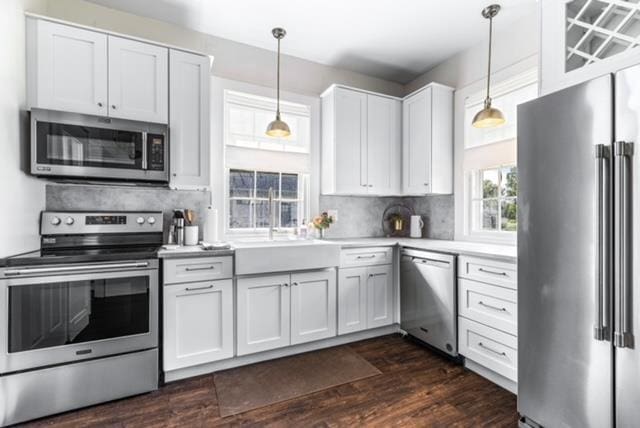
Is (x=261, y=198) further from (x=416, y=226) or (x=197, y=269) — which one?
(x=416, y=226)

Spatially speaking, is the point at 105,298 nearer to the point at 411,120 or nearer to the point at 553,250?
the point at 553,250

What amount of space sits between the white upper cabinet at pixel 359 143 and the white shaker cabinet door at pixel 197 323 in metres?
1.51

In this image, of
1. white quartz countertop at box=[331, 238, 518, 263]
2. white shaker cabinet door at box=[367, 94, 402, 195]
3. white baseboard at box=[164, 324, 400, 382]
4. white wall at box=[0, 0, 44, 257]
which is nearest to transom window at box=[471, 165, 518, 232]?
white quartz countertop at box=[331, 238, 518, 263]

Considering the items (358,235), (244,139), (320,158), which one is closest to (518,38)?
(320,158)

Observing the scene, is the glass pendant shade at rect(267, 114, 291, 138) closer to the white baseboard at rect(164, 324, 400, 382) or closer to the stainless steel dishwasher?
the stainless steel dishwasher

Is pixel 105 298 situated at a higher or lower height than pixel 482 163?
lower

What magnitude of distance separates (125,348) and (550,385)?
2.44 metres

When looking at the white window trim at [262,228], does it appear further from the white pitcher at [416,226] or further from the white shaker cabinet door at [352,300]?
the white pitcher at [416,226]

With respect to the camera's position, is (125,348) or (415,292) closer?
(125,348)

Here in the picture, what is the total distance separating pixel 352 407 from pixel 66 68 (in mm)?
2896

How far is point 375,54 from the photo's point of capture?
3.22 m

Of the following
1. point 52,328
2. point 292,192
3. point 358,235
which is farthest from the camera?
point 358,235

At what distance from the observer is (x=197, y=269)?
2.23 metres

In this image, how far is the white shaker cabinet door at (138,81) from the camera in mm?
2201
